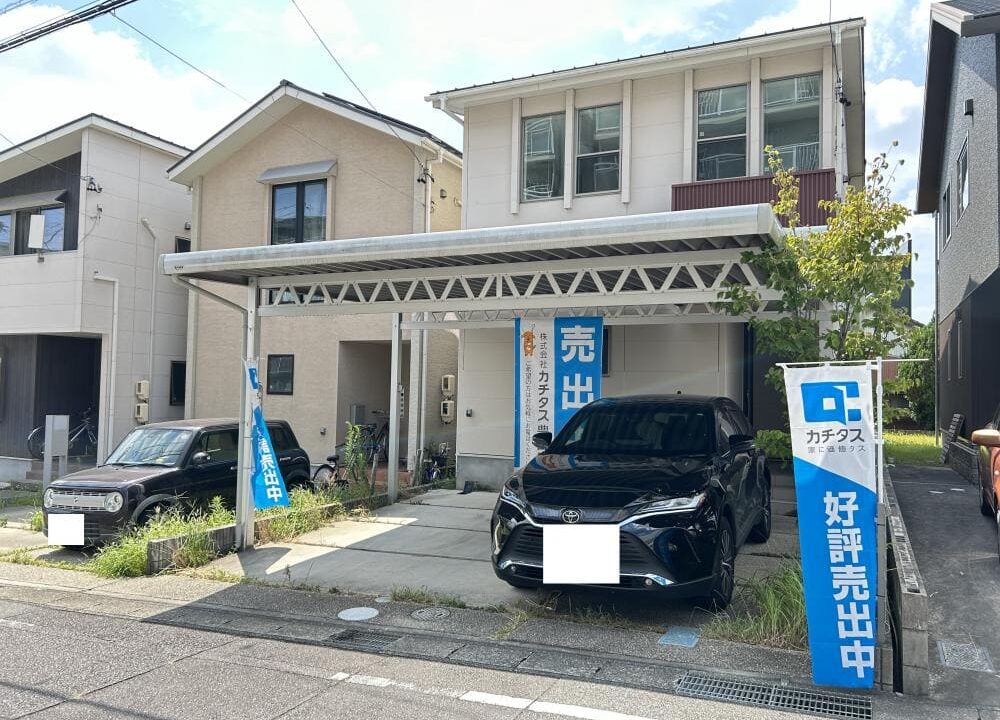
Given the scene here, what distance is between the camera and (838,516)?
14.9 ft

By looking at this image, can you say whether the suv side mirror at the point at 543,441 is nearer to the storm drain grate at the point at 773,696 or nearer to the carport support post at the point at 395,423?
the storm drain grate at the point at 773,696

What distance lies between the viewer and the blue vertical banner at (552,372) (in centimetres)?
872

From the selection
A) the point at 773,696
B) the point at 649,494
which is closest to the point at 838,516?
the point at 773,696

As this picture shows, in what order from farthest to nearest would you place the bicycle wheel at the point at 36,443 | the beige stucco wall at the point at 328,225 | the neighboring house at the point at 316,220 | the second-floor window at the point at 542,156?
the bicycle wheel at the point at 36,443 < the beige stucco wall at the point at 328,225 < the neighboring house at the point at 316,220 < the second-floor window at the point at 542,156

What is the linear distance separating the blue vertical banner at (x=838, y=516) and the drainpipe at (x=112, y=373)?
1521 centimetres

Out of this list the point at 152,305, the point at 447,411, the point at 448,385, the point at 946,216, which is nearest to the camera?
the point at 447,411

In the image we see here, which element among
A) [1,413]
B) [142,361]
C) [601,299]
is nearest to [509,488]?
[601,299]

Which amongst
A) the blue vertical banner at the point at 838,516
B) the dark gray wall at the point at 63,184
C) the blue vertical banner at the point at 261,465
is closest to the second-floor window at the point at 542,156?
the blue vertical banner at the point at 261,465

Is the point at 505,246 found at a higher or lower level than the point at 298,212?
lower

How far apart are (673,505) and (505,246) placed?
2.95 metres

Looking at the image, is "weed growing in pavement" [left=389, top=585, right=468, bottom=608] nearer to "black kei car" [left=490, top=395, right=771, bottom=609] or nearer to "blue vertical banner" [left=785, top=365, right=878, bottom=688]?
"black kei car" [left=490, top=395, right=771, bottom=609]

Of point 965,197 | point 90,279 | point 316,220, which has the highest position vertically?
point 965,197

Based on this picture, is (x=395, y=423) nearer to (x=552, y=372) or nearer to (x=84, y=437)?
(x=552, y=372)

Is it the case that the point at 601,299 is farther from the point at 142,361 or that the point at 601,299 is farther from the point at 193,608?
the point at 142,361
